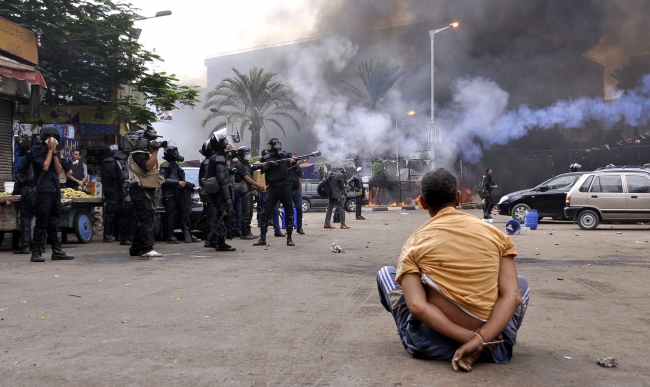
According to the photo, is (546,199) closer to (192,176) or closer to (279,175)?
(192,176)

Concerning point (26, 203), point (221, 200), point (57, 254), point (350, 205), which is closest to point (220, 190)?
point (221, 200)

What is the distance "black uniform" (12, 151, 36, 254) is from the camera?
31.3 feet

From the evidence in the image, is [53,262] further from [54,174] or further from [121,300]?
[121,300]

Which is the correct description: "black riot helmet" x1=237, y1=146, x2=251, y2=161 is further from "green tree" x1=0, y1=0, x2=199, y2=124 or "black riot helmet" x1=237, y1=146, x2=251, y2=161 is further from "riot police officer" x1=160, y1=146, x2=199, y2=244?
"green tree" x1=0, y1=0, x2=199, y2=124

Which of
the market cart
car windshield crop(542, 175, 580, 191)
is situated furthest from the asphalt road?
car windshield crop(542, 175, 580, 191)

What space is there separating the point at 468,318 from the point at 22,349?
271 centimetres

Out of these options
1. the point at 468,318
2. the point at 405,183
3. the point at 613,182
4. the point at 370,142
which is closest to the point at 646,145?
the point at 405,183

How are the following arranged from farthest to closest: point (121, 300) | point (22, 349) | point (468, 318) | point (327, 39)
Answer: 1. point (327, 39)
2. point (121, 300)
3. point (22, 349)
4. point (468, 318)

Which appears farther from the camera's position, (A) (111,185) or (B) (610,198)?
(B) (610,198)

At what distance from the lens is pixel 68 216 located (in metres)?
12.1

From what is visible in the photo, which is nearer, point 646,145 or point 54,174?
point 54,174

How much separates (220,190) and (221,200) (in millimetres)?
160

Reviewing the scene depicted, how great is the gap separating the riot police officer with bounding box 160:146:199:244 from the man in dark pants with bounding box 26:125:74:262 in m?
2.86

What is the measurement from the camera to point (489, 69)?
4191cm
